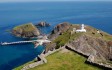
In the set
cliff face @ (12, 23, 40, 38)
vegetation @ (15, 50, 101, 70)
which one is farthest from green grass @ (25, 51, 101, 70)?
cliff face @ (12, 23, 40, 38)

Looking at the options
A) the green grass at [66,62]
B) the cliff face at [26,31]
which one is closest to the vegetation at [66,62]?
the green grass at [66,62]

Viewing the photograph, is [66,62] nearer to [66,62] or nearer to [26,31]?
[66,62]

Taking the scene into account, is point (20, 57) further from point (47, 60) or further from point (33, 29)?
point (47, 60)

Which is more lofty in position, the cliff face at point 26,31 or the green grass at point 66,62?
the green grass at point 66,62

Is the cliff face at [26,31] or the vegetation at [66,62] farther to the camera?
the cliff face at [26,31]

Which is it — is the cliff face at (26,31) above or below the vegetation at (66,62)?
below

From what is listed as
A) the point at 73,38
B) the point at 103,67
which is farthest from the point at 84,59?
the point at 73,38

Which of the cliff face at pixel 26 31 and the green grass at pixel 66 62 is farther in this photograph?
the cliff face at pixel 26 31

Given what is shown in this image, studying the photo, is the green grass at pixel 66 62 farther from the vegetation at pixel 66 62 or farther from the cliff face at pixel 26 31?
the cliff face at pixel 26 31

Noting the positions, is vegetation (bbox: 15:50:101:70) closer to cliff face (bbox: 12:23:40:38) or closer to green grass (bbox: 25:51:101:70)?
green grass (bbox: 25:51:101:70)
